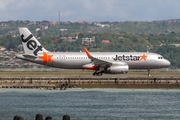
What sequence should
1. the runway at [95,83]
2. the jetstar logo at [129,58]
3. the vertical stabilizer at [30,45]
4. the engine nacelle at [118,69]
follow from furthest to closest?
1. the vertical stabilizer at [30,45]
2. the jetstar logo at [129,58]
3. the engine nacelle at [118,69]
4. the runway at [95,83]

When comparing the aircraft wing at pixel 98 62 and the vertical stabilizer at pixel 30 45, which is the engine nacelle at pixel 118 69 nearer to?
the aircraft wing at pixel 98 62

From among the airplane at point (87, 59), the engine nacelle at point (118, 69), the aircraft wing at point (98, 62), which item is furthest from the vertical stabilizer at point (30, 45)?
the engine nacelle at point (118, 69)

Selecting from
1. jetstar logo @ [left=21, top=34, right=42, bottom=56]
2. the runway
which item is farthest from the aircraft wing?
jetstar logo @ [left=21, top=34, right=42, bottom=56]

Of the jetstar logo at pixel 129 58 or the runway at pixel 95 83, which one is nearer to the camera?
the runway at pixel 95 83

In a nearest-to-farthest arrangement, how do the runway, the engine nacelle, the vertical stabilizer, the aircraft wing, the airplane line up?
the runway → the engine nacelle → the aircraft wing → the airplane → the vertical stabilizer

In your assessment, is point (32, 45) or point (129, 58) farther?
point (32, 45)

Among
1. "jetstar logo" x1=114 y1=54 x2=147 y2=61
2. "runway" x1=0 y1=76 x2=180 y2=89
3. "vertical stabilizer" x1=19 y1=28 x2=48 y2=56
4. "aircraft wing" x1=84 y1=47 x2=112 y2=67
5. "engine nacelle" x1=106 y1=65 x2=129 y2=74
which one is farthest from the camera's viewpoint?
"vertical stabilizer" x1=19 y1=28 x2=48 y2=56

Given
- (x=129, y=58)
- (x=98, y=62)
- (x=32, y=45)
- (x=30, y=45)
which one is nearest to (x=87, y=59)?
(x=98, y=62)

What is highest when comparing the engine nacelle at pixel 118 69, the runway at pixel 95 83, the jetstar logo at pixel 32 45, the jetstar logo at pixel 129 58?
the jetstar logo at pixel 32 45

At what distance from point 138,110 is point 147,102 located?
21.6 ft

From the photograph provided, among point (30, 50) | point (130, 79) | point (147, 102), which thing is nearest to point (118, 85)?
point (130, 79)

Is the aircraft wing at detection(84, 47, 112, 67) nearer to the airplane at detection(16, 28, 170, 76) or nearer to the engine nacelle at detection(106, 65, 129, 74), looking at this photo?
the airplane at detection(16, 28, 170, 76)

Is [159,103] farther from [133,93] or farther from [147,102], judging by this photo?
[133,93]

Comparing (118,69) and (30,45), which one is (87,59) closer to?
(118,69)
